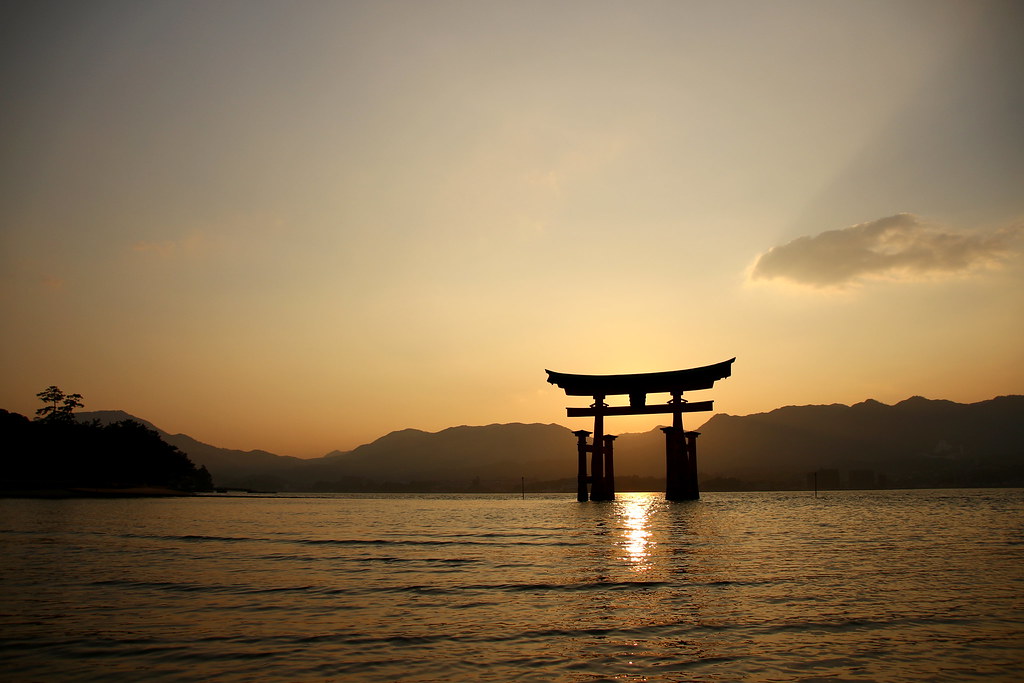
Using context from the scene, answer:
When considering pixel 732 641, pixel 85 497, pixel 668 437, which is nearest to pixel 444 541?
pixel 732 641

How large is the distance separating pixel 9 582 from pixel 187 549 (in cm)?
943

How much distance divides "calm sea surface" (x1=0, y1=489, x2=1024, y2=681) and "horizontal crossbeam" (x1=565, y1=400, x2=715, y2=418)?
1573 inches

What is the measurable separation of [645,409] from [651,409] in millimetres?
699

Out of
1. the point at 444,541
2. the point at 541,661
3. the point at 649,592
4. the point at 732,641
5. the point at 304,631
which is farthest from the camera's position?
the point at 444,541

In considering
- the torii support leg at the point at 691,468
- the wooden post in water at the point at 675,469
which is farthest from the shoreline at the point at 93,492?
the torii support leg at the point at 691,468

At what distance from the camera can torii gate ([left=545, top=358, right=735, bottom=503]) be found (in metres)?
64.1

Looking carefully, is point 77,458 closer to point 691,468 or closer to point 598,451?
point 598,451

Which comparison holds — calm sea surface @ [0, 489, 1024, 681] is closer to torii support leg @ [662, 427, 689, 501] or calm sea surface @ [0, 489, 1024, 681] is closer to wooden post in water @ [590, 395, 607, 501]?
torii support leg @ [662, 427, 689, 501]

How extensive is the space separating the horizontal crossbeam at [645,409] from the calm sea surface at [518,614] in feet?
131

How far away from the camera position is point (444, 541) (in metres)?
29.2

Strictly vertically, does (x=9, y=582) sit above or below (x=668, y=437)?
below

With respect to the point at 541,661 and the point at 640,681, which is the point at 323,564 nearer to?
the point at 541,661

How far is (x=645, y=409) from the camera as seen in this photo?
216 feet

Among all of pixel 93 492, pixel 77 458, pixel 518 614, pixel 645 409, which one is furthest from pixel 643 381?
pixel 77 458
